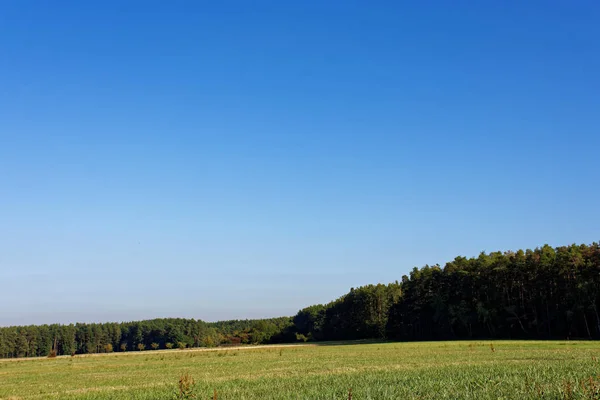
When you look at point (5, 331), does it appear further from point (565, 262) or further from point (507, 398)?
point (507, 398)

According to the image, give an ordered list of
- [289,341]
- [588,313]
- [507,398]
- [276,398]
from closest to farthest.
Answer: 1. [507,398]
2. [276,398]
3. [588,313]
4. [289,341]

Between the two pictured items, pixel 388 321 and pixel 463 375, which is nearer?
pixel 463 375

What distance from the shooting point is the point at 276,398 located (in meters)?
17.8

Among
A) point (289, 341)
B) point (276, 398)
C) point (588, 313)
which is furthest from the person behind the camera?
point (289, 341)

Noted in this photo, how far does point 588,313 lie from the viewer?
83375mm

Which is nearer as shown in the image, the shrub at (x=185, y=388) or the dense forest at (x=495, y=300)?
the shrub at (x=185, y=388)

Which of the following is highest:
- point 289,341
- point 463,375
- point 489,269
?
point 489,269

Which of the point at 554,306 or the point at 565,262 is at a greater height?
the point at 565,262

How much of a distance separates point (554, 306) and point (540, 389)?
287 ft

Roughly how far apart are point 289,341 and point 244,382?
5514 inches

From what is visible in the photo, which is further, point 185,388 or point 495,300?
point 495,300

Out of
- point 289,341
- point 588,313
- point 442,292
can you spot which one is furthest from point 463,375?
point 289,341

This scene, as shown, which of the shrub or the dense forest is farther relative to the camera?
the dense forest

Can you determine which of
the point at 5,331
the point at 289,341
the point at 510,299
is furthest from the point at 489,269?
the point at 5,331
